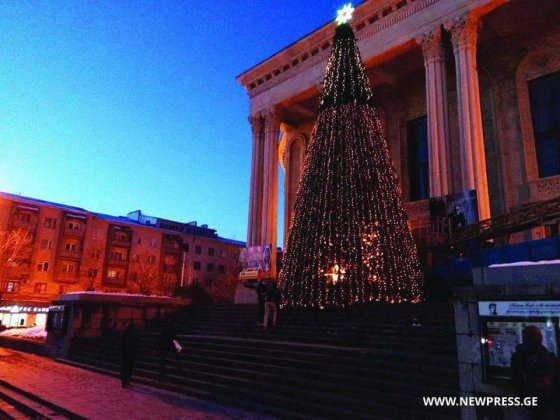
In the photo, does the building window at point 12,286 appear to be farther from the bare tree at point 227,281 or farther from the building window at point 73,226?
the bare tree at point 227,281

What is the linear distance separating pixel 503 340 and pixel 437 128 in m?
16.3

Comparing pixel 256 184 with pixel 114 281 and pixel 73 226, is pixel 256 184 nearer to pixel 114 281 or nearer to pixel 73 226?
pixel 73 226

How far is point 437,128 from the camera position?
19453 mm

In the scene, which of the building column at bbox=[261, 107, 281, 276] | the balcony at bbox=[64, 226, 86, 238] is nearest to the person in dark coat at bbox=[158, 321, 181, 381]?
the building column at bbox=[261, 107, 281, 276]

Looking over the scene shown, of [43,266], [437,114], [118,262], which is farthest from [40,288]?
[437,114]

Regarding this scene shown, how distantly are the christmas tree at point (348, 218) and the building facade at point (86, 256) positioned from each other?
2396 centimetres

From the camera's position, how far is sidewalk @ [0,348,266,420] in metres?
7.24

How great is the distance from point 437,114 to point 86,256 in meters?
41.9

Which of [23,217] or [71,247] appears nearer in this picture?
[23,217]

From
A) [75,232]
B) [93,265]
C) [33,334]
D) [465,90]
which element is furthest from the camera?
[93,265]

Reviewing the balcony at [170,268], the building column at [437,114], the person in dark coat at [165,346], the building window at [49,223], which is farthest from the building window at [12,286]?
the building column at [437,114]

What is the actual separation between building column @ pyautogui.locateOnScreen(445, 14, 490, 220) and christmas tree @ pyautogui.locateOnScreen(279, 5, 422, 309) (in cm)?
546

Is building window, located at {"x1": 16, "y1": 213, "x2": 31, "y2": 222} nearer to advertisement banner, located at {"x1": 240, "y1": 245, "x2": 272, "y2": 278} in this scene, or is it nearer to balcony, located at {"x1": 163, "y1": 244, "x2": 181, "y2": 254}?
balcony, located at {"x1": 163, "y1": 244, "x2": 181, "y2": 254}

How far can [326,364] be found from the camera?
343 inches
